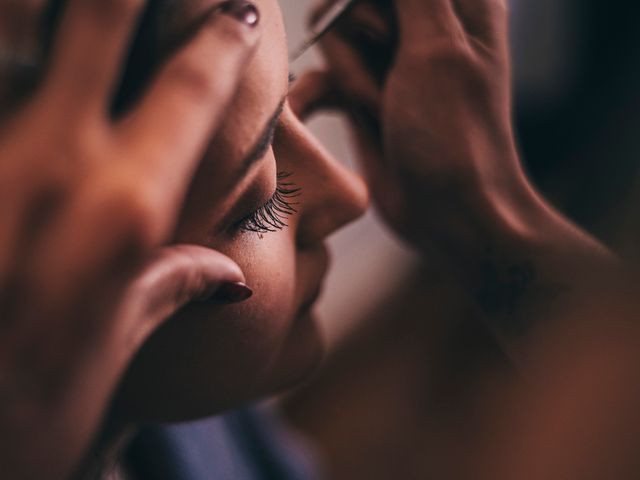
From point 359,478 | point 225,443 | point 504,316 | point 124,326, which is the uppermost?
point 124,326

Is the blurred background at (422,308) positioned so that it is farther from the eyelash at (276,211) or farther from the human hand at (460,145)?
the eyelash at (276,211)

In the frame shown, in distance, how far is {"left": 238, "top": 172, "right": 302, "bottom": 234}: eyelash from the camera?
16.1 inches

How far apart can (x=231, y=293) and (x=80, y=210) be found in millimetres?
144

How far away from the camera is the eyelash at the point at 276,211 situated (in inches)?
16.1

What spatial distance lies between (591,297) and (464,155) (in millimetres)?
158

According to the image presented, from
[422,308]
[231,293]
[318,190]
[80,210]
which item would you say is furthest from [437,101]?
[422,308]

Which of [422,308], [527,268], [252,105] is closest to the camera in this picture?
[252,105]

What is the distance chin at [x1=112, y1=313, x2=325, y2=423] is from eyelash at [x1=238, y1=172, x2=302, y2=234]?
64 millimetres

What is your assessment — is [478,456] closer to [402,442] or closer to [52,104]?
[52,104]

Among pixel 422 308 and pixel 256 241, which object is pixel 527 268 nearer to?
pixel 256 241

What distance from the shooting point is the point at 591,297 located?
545mm

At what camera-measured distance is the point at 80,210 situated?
0.25 m

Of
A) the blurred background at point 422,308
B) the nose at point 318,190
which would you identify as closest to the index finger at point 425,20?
the nose at point 318,190

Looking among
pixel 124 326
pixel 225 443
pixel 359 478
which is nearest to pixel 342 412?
pixel 359 478
